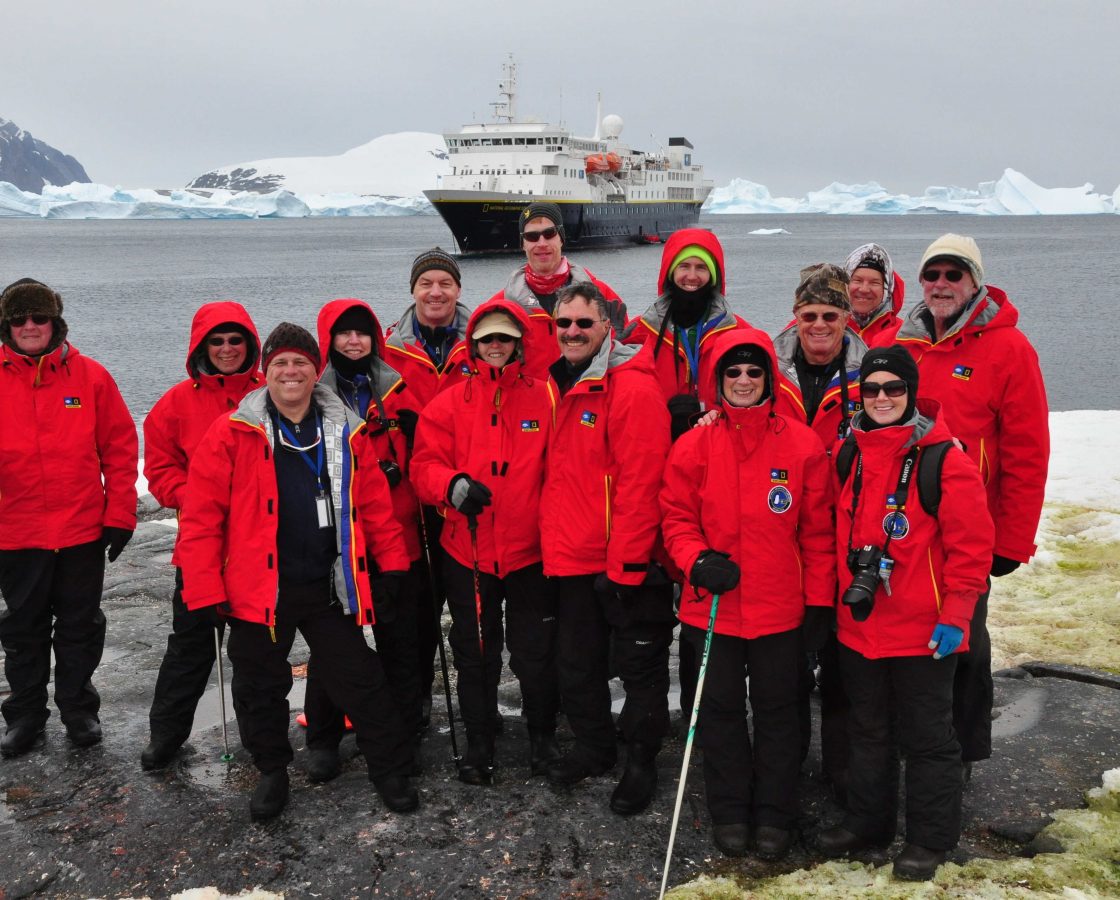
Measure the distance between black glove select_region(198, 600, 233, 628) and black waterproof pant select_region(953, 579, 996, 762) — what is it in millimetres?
2793

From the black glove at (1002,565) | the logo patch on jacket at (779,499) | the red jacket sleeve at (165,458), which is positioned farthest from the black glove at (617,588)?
the red jacket sleeve at (165,458)

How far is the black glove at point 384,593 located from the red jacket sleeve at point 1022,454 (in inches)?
92.4

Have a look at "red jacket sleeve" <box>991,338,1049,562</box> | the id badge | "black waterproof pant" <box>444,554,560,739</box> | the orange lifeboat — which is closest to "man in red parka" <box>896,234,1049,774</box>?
"red jacket sleeve" <box>991,338,1049,562</box>

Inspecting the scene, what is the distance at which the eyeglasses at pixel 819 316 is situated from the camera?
386 cm

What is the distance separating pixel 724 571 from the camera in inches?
130

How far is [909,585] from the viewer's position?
3.22m

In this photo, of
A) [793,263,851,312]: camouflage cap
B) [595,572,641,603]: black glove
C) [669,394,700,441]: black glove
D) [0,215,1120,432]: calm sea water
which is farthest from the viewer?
[0,215,1120,432]: calm sea water

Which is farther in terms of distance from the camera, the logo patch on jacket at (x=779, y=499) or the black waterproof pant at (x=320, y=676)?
the black waterproof pant at (x=320, y=676)

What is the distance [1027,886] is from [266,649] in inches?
110

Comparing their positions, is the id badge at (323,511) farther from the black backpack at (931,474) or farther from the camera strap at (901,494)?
the black backpack at (931,474)

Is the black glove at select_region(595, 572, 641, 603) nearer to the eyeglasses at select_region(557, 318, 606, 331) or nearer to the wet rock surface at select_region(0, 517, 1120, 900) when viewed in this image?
the wet rock surface at select_region(0, 517, 1120, 900)

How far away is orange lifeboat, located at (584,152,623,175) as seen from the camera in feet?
201

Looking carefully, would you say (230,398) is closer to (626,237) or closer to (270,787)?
(270,787)

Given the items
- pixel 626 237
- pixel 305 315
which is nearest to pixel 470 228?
pixel 626 237
